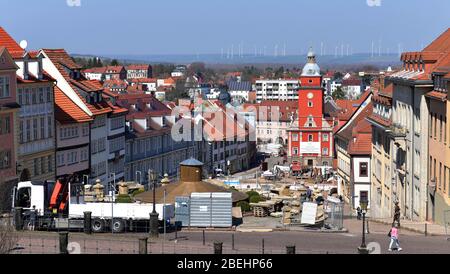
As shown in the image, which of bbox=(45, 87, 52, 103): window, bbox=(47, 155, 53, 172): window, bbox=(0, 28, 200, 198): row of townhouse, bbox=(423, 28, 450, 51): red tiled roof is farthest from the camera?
bbox=(47, 155, 53, 172): window

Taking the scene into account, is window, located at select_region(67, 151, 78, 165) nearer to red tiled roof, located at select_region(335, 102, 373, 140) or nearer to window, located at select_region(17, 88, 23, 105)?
window, located at select_region(17, 88, 23, 105)

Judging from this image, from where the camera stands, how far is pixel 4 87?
2132 inches

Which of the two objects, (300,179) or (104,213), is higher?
(104,213)

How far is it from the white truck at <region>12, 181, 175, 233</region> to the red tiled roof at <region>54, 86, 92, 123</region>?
2076 cm

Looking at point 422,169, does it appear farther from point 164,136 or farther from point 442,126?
point 164,136

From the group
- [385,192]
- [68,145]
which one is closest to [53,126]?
[68,145]

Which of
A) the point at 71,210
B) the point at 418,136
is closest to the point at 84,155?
the point at 418,136

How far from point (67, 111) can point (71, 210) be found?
2540 cm

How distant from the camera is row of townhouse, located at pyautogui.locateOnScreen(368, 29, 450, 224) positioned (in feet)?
154

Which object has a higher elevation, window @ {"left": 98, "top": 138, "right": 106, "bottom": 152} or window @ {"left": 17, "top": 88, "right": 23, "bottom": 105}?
window @ {"left": 17, "top": 88, "right": 23, "bottom": 105}

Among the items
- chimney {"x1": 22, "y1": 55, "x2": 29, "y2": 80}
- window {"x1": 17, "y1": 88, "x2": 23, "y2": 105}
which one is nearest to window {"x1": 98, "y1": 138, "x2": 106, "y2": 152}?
chimney {"x1": 22, "y1": 55, "x2": 29, "y2": 80}

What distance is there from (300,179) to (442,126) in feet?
238

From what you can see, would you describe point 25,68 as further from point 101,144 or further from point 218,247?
point 218,247

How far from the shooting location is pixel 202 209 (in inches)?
1615
